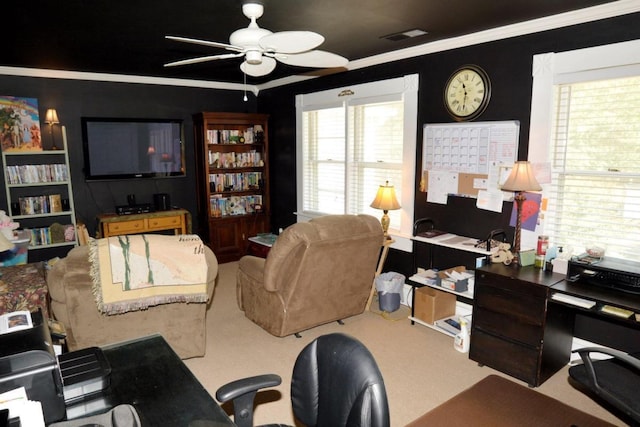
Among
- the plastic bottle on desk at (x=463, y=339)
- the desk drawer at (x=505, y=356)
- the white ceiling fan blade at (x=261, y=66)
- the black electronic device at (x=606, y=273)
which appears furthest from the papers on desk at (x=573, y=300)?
the white ceiling fan blade at (x=261, y=66)

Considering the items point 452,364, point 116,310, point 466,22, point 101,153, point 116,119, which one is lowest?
point 452,364

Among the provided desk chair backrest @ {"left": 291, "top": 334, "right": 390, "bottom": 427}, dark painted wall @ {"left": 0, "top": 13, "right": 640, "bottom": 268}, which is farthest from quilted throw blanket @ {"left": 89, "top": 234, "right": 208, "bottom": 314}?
dark painted wall @ {"left": 0, "top": 13, "right": 640, "bottom": 268}

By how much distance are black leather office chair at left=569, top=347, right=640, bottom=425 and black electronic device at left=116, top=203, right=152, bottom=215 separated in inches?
199

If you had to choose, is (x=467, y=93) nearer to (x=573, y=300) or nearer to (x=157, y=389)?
(x=573, y=300)

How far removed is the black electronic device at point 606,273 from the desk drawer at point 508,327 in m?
0.43

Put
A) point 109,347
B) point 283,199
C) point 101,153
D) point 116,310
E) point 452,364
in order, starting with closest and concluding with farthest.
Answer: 1. point 109,347
2. point 116,310
3. point 452,364
4. point 101,153
5. point 283,199

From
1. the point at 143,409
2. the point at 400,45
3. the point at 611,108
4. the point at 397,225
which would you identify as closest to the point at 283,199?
the point at 397,225

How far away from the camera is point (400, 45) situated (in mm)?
4016

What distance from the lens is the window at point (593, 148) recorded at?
284 cm

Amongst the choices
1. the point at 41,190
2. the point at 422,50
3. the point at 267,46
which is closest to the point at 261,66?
the point at 267,46

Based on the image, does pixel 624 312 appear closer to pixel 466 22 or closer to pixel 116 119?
pixel 466 22

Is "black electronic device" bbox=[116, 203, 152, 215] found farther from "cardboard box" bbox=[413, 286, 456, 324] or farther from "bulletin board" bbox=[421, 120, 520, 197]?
"cardboard box" bbox=[413, 286, 456, 324]

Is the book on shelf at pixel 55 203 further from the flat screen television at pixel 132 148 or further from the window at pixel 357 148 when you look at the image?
the window at pixel 357 148

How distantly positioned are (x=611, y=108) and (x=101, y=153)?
17.9 ft
